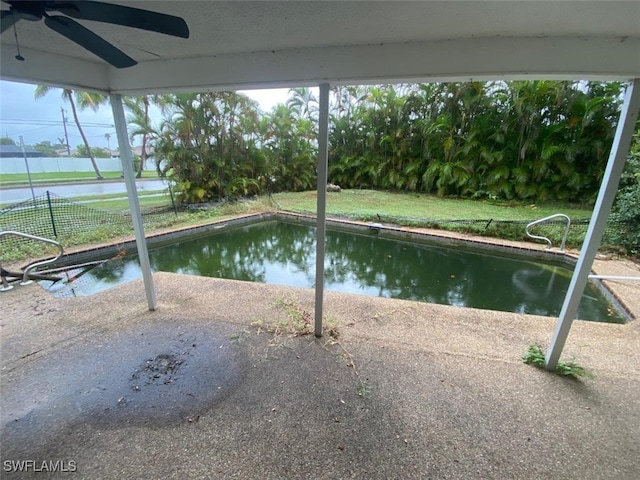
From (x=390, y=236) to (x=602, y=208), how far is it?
5126 millimetres

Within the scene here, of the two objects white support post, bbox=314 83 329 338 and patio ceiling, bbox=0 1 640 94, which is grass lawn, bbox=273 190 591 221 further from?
patio ceiling, bbox=0 1 640 94

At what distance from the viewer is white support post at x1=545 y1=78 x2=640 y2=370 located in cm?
153

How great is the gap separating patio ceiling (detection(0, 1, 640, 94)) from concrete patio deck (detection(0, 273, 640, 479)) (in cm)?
194

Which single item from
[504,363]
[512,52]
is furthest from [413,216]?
[512,52]

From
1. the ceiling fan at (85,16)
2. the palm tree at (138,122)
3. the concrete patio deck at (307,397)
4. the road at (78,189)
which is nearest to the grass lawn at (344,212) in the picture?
the road at (78,189)

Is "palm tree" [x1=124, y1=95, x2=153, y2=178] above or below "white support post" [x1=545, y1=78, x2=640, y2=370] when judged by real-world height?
above

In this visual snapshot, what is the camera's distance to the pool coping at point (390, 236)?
362 centimetres

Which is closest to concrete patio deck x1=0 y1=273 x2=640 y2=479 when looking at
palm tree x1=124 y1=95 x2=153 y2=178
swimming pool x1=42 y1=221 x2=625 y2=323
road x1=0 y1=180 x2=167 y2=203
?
swimming pool x1=42 y1=221 x2=625 y2=323

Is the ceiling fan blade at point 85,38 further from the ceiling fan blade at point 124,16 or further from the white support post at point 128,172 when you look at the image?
the white support post at point 128,172

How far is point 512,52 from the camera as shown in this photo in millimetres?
1474

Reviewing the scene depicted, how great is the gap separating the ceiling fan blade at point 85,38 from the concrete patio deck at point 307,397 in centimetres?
193

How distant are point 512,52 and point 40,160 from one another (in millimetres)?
19882

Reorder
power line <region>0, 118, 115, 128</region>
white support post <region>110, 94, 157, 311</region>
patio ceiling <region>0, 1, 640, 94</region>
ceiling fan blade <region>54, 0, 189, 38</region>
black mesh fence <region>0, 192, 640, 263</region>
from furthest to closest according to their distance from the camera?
power line <region>0, 118, 115, 128</region> < black mesh fence <region>0, 192, 640, 263</region> < white support post <region>110, 94, 157, 311</region> < patio ceiling <region>0, 1, 640, 94</region> < ceiling fan blade <region>54, 0, 189, 38</region>

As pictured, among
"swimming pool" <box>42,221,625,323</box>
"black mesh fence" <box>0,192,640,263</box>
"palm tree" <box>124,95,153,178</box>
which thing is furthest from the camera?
"palm tree" <box>124,95,153,178</box>
